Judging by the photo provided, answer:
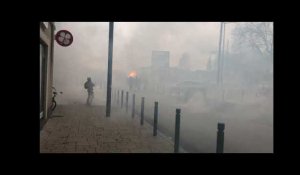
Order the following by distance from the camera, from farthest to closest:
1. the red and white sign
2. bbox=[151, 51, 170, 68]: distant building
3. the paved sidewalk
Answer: bbox=[151, 51, 170, 68]: distant building < the red and white sign < the paved sidewalk

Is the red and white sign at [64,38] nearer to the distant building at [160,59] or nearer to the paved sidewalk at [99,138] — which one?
the paved sidewalk at [99,138]

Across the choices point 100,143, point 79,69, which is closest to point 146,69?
point 79,69

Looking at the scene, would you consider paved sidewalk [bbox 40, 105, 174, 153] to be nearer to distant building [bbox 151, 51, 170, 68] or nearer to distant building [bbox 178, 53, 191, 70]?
distant building [bbox 151, 51, 170, 68]

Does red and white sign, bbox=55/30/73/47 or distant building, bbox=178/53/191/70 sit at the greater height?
distant building, bbox=178/53/191/70

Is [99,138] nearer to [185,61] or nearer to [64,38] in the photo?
[64,38]

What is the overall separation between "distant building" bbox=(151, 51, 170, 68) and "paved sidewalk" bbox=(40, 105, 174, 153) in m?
36.6

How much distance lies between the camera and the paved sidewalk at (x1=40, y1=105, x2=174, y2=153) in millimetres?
6426

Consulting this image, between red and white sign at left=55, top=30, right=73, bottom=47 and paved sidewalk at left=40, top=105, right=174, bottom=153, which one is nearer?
paved sidewalk at left=40, top=105, right=174, bottom=153

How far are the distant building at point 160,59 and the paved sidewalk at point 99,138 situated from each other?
36.6m

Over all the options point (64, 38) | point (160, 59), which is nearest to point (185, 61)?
point (160, 59)

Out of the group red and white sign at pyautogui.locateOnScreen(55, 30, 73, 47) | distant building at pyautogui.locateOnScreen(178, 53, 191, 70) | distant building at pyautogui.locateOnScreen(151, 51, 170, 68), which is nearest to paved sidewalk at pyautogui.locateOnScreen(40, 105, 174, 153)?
red and white sign at pyautogui.locateOnScreen(55, 30, 73, 47)

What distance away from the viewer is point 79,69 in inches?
1231
